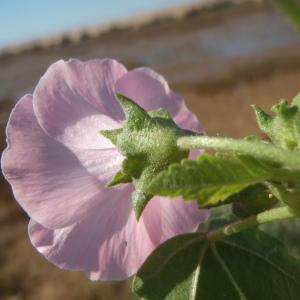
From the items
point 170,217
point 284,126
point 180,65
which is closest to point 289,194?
point 284,126

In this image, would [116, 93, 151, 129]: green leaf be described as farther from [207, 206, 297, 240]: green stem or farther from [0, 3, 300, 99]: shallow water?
[0, 3, 300, 99]: shallow water

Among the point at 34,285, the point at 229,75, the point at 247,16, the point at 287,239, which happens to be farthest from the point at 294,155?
the point at 247,16

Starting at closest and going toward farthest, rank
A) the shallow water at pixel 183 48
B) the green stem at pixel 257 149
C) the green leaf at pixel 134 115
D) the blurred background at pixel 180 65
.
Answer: the green stem at pixel 257 149 → the green leaf at pixel 134 115 → the blurred background at pixel 180 65 → the shallow water at pixel 183 48

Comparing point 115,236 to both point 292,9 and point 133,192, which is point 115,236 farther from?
point 292,9

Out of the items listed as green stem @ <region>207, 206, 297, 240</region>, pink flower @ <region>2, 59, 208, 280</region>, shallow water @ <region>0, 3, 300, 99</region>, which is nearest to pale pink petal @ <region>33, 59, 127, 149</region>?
pink flower @ <region>2, 59, 208, 280</region>

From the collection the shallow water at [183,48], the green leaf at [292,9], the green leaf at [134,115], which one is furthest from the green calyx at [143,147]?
the shallow water at [183,48]

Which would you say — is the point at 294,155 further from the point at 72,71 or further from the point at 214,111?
the point at 214,111

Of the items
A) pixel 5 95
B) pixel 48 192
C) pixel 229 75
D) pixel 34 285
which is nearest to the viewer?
pixel 48 192

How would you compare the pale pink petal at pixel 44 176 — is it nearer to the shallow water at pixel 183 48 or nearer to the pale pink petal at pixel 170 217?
the pale pink petal at pixel 170 217

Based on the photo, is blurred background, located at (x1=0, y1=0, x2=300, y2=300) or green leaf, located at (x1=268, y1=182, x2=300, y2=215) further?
blurred background, located at (x1=0, y1=0, x2=300, y2=300)
